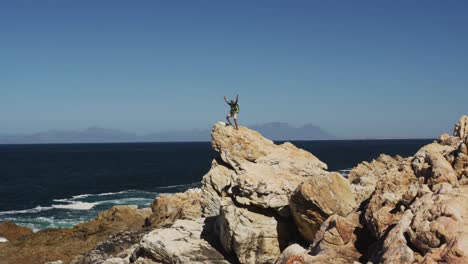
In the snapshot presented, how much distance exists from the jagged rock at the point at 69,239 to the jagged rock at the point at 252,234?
67.8ft

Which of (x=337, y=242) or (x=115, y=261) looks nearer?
(x=337, y=242)

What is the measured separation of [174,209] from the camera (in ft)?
141

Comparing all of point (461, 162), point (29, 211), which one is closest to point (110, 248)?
point (461, 162)

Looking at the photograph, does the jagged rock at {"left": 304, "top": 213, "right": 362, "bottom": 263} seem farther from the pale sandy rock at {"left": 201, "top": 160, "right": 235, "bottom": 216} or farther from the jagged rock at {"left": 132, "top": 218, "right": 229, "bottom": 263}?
the pale sandy rock at {"left": 201, "top": 160, "right": 235, "bottom": 216}

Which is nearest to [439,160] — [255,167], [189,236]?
[255,167]

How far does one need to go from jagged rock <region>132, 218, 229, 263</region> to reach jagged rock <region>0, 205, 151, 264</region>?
17.0 metres

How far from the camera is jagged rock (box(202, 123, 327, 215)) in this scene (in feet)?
80.0

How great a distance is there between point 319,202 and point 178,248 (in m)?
7.91

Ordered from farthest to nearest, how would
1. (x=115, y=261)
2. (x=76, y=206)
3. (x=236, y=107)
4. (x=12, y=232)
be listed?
(x=76, y=206)
(x=12, y=232)
(x=236, y=107)
(x=115, y=261)

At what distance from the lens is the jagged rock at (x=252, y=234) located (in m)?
22.8

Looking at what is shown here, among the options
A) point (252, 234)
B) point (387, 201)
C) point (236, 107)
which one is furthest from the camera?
point (236, 107)

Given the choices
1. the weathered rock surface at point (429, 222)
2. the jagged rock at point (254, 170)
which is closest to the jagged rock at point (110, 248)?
the jagged rock at point (254, 170)

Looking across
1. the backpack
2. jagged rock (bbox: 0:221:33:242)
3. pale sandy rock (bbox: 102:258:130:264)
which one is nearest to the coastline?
pale sandy rock (bbox: 102:258:130:264)

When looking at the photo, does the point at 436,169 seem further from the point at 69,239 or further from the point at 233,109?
the point at 69,239
